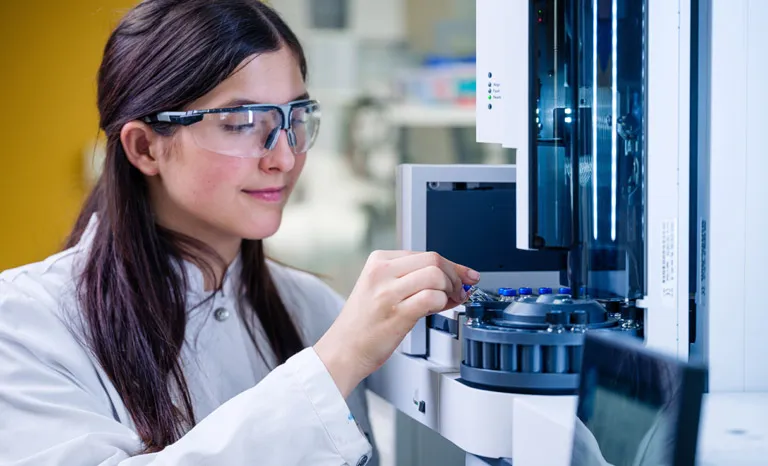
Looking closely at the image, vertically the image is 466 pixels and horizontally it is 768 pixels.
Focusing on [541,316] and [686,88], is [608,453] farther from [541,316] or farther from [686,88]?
[686,88]

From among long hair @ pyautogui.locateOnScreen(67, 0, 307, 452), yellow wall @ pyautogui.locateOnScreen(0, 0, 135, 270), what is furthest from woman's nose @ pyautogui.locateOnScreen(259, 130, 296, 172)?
yellow wall @ pyautogui.locateOnScreen(0, 0, 135, 270)

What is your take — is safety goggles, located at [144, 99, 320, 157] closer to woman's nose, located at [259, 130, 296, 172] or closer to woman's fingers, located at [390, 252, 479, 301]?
woman's nose, located at [259, 130, 296, 172]

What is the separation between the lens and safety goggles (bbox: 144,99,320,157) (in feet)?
3.75

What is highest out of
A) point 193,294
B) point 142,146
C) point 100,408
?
point 142,146

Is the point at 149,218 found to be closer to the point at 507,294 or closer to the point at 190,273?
the point at 190,273

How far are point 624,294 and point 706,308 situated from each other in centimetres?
9

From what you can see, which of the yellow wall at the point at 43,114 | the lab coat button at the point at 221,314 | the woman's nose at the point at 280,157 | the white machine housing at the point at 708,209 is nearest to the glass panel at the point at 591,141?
the white machine housing at the point at 708,209

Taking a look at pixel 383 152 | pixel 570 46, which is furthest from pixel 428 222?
pixel 383 152

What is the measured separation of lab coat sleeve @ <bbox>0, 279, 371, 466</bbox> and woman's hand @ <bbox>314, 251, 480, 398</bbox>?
0.02 meters

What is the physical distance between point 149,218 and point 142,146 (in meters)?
0.11

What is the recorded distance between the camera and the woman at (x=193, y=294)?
92 centimetres

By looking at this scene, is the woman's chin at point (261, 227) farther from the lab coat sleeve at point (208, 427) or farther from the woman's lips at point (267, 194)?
the lab coat sleeve at point (208, 427)

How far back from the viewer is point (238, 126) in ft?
3.75

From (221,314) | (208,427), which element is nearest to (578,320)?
(208,427)
